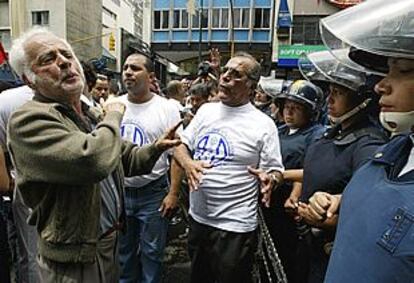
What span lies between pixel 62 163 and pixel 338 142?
1.32 metres

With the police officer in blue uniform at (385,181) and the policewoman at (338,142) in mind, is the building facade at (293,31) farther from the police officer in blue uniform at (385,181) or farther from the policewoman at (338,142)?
the police officer in blue uniform at (385,181)

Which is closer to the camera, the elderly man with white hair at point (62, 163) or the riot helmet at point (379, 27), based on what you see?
the riot helmet at point (379, 27)

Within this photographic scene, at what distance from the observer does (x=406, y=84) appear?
1.07 meters

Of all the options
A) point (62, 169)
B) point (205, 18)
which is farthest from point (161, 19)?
point (62, 169)

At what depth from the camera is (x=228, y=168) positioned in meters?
2.43

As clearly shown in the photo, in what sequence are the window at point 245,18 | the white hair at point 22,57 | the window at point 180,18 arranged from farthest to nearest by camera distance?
the window at point 180,18 → the window at point 245,18 → the white hair at point 22,57

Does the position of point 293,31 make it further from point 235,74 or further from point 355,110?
point 355,110

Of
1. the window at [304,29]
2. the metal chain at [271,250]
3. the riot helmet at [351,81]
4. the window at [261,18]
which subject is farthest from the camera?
the window at [261,18]

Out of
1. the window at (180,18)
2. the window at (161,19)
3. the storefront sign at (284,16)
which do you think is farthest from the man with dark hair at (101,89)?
the window at (161,19)

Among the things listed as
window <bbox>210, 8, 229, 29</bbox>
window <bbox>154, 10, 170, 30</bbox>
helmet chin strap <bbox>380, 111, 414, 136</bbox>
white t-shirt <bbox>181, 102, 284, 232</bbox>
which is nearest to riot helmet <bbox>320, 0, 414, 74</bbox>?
Result: helmet chin strap <bbox>380, 111, 414, 136</bbox>

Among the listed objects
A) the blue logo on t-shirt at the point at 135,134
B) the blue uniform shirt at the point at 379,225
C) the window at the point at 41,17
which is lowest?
the blue logo on t-shirt at the point at 135,134

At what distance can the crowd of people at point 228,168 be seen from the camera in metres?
1.07

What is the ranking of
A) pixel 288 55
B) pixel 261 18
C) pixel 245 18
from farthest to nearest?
pixel 245 18
pixel 261 18
pixel 288 55

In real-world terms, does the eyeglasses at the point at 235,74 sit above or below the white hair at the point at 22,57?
below
